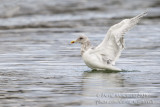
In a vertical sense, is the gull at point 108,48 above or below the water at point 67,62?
above

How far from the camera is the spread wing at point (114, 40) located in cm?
1388

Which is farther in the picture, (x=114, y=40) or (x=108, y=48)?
(x=108, y=48)

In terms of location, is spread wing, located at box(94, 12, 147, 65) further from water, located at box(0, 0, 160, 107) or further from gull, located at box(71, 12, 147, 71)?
water, located at box(0, 0, 160, 107)

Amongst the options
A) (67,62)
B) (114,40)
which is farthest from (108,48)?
(67,62)

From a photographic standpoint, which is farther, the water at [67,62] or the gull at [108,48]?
the gull at [108,48]

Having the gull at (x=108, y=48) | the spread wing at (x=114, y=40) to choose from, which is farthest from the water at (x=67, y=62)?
the spread wing at (x=114, y=40)

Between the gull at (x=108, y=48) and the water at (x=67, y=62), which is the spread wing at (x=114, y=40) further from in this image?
the water at (x=67, y=62)

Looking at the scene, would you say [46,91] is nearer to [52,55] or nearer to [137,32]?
[52,55]

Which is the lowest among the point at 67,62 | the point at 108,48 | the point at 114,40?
the point at 67,62

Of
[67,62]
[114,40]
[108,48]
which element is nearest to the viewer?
[114,40]

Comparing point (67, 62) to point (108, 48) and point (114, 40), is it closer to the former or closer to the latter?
point (108, 48)

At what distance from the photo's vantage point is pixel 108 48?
46.9ft

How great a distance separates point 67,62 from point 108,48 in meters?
1.95

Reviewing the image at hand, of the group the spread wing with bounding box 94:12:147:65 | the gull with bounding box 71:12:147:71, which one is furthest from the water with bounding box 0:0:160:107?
the spread wing with bounding box 94:12:147:65
